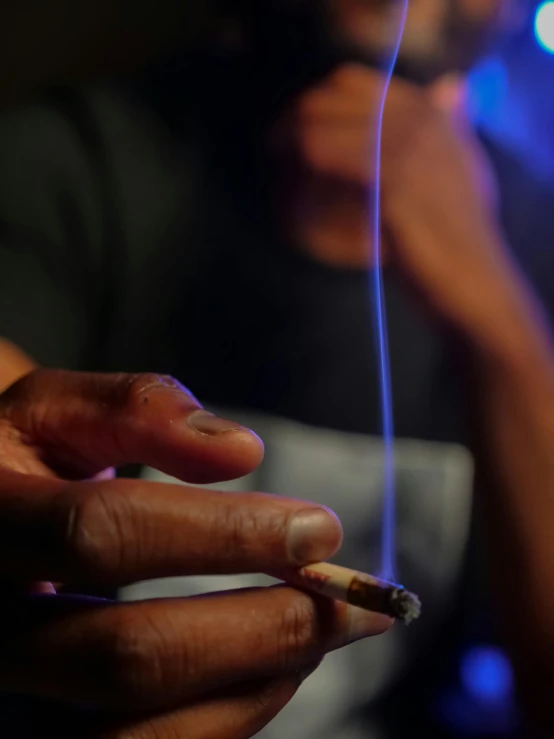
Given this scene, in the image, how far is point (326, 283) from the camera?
0.63 meters

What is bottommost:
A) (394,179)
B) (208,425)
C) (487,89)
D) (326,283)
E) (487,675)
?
(487,675)

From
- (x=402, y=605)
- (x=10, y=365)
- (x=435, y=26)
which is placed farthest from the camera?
(x=435, y=26)

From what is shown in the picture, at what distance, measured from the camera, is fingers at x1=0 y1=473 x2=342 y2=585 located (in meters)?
0.27

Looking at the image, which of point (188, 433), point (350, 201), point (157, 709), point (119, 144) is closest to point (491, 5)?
point (350, 201)

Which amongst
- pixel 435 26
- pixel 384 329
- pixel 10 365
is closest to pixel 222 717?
pixel 10 365

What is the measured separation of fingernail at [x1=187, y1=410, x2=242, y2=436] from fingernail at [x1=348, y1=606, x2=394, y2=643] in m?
0.10

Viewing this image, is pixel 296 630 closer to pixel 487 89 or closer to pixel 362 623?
pixel 362 623

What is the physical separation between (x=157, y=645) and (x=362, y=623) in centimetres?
10

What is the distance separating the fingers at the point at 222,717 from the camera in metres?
0.29

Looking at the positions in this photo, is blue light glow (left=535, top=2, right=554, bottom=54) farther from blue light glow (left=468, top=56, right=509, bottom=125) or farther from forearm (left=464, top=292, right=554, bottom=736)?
forearm (left=464, top=292, right=554, bottom=736)

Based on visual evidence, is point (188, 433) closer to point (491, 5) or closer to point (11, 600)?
point (11, 600)

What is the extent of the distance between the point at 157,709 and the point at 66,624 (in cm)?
6

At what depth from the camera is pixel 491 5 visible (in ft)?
2.01

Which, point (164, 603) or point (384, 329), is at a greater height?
point (384, 329)
